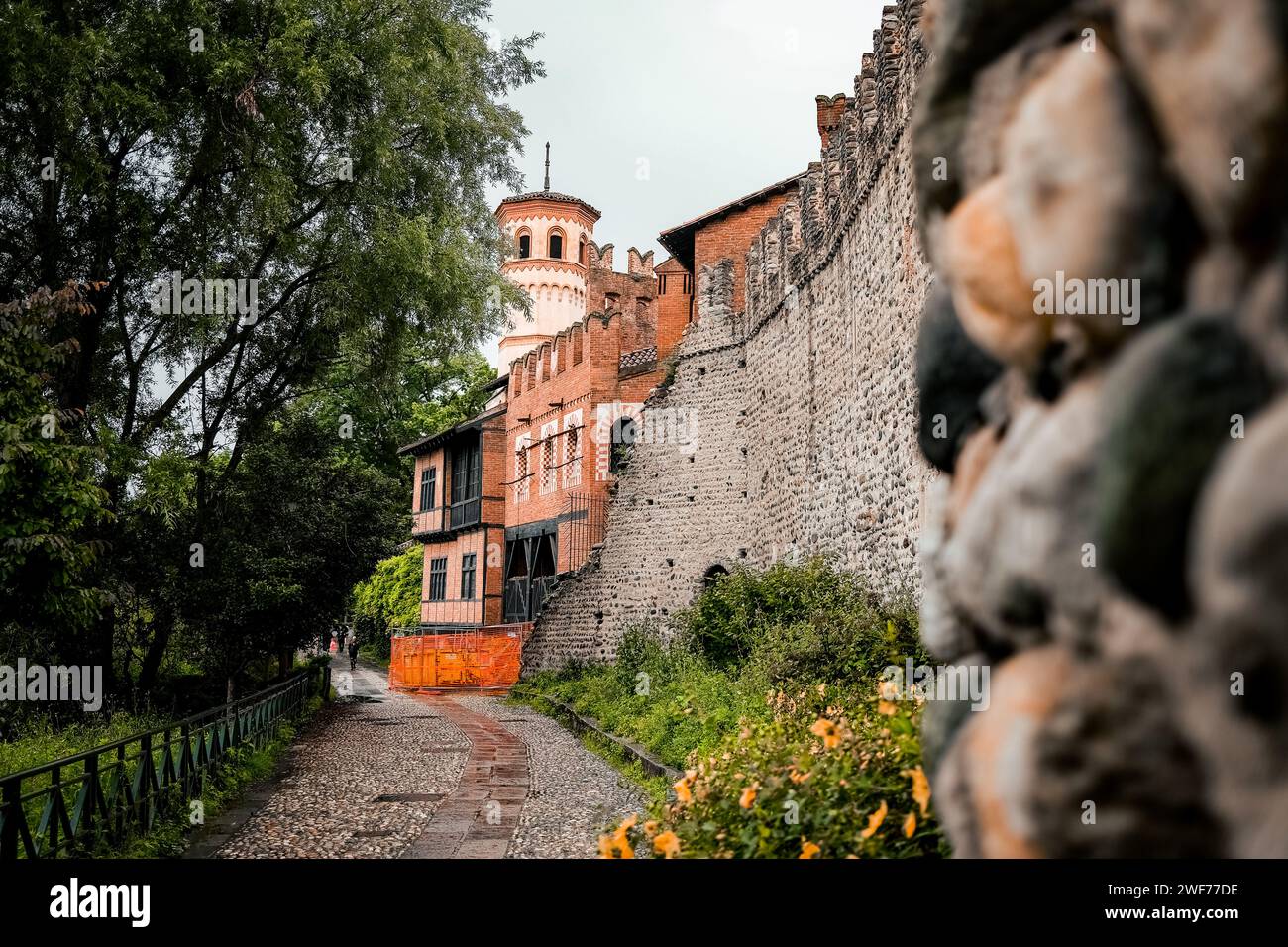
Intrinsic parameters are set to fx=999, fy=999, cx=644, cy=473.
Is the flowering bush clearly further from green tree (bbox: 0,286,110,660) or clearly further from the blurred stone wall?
green tree (bbox: 0,286,110,660)

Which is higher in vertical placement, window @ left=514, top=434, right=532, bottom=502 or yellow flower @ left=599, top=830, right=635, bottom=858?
window @ left=514, top=434, right=532, bottom=502

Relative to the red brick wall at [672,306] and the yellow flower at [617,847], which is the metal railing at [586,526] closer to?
the red brick wall at [672,306]

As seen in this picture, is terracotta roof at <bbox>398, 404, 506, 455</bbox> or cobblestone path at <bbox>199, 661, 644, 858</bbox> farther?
terracotta roof at <bbox>398, 404, 506, 455</bbox>

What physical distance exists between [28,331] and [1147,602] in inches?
394

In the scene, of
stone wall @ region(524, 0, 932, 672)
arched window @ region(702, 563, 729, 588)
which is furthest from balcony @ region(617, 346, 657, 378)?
arched window @ region(702, 563, 729, 588)

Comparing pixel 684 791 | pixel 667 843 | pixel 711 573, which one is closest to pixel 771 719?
pixel 684 791

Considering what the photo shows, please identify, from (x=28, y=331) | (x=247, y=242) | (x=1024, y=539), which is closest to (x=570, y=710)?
(x=247, y=242)

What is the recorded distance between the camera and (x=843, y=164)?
14.5 m

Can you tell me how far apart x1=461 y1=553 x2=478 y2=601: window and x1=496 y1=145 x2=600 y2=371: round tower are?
22872 mm

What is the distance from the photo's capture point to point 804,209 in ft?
55.6

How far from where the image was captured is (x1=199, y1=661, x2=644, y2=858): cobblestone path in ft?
26.7

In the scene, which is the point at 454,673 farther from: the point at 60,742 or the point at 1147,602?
the point at 1147,602

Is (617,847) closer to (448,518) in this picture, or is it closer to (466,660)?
(466,660)

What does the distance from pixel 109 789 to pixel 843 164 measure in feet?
39.5
